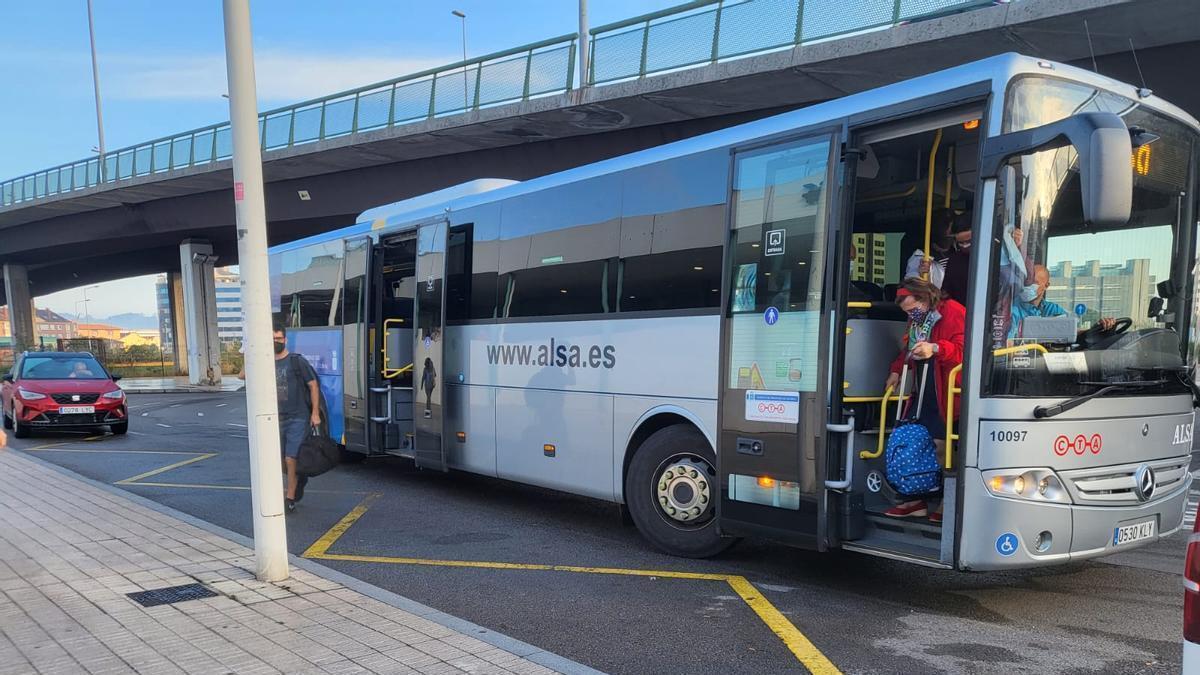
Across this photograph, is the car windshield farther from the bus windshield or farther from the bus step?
the bus windshield

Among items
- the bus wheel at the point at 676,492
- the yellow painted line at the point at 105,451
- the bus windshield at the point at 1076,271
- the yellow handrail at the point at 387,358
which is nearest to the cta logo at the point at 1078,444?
the bus windshield at the point at 1076,271

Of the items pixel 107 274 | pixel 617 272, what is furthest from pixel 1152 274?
pixel 107 274

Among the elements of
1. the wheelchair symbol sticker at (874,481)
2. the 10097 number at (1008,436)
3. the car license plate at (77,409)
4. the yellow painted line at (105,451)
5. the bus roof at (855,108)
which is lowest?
the yellow painted line at (105,451)

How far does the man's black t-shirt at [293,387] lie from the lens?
8.98 m

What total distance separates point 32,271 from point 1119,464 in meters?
66.8

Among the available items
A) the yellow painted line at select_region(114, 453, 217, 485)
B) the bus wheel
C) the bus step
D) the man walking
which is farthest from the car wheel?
the bus step

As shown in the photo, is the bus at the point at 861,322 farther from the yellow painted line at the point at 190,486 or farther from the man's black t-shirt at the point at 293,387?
the yellow painted line at the point at 190,486

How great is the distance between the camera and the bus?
4.89 m

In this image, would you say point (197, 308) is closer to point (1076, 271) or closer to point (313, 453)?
point (313, 453)

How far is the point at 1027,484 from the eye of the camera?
15.9 feet

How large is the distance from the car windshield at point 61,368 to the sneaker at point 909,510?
16.5 metres

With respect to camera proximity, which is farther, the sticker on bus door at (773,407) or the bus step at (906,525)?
the sticker on bus door at (773,407)

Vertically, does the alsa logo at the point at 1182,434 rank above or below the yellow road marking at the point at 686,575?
above

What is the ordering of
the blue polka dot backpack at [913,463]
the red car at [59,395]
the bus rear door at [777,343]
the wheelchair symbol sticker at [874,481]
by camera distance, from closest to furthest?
the blue polka dot backpack at [913,463] → the bus rear door at [777,343] → the wheelchair symbol sticker at [874,481] → the red car at [59,395]
